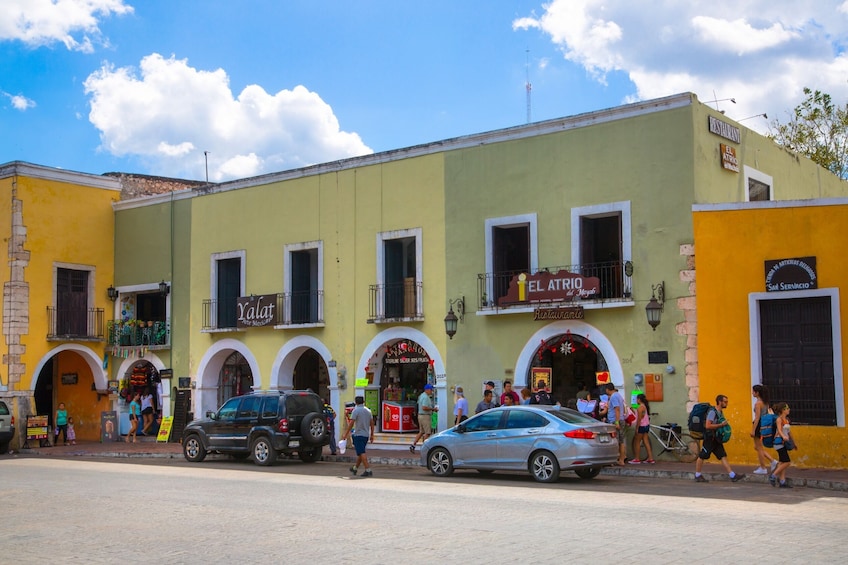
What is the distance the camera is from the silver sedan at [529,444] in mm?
17141

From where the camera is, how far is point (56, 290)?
3102cm

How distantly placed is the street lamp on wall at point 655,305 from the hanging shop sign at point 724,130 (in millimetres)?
3738

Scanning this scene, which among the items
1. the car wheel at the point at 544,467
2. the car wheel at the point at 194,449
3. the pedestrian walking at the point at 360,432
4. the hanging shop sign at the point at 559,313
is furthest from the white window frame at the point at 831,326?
the car wheel at the point at 194,449

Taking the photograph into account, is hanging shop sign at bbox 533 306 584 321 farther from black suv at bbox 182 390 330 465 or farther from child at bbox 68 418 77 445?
child at bbox 68 418 77 445

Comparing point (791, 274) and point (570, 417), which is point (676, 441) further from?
point (791, 274)

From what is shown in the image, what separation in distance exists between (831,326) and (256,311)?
15.4 m

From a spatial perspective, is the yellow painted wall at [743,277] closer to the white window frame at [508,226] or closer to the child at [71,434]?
the white window frame at [508,226]

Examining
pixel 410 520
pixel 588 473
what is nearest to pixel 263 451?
pixel 588 473

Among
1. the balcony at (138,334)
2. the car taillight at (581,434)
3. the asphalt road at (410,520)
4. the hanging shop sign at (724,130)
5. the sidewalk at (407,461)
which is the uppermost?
the hanging shop sign at (724,130)

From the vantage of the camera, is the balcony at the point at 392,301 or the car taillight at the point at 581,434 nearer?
the car taillight at the point at 581,434

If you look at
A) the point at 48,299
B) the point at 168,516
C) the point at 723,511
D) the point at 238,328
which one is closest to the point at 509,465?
the point at 723,511

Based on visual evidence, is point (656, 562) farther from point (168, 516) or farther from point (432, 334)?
point (432, 334)

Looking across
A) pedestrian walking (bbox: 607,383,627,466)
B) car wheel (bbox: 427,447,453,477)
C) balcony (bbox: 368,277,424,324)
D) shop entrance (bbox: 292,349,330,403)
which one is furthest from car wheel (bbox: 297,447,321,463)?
pedestrian walking (bbox: 607,383,627,466)

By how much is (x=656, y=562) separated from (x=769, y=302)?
474 inches
